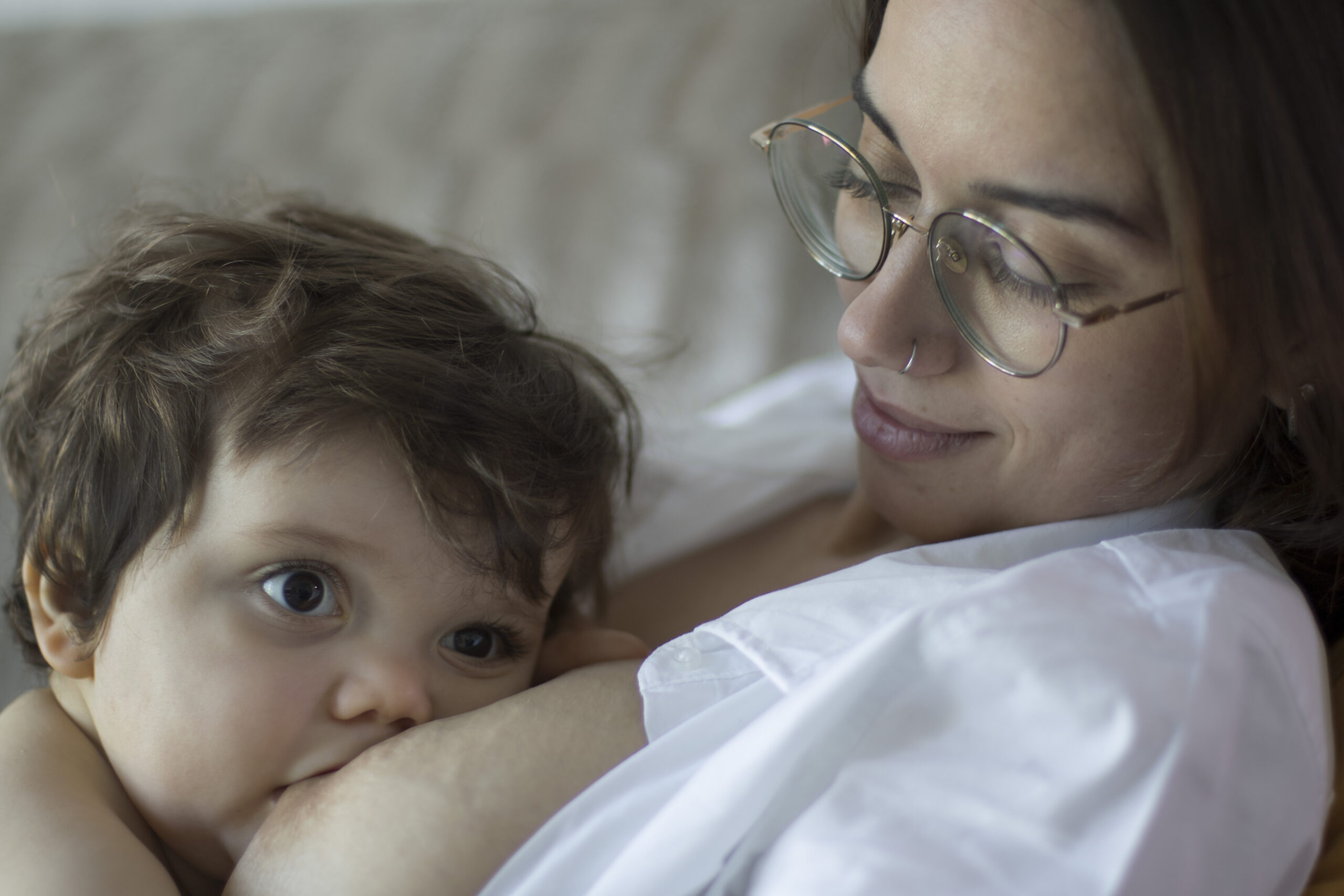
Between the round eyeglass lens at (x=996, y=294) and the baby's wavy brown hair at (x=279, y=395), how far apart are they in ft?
1.34

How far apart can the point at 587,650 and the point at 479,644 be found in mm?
120

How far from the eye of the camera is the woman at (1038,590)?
2.14ft

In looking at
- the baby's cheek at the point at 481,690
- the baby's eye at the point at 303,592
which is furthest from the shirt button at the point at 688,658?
the baby's eye at the point at 303,592

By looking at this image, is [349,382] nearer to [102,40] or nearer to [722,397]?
[722,397]

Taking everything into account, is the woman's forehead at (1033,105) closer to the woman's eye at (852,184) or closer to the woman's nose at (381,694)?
the woman's eye at (852,184)

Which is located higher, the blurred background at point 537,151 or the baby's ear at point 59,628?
the blurred background at point 537,151

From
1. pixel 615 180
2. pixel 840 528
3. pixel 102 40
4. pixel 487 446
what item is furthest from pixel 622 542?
pixel 102 40

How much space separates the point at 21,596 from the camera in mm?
1183

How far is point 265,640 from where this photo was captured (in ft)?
2.96

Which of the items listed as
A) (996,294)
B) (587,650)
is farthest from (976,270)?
(587,650)

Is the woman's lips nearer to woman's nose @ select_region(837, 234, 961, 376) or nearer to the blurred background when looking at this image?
woman's nose @ select_region(837, 234, 961, 376)

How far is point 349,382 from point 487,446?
0.14 meters

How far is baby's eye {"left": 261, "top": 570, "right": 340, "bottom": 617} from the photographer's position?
3.03ft

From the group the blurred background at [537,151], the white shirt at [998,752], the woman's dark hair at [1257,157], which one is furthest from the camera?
the blurred background at [537,151]
